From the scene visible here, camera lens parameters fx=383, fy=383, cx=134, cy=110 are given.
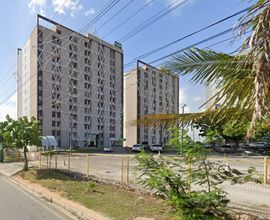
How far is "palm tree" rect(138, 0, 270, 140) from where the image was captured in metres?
2.90

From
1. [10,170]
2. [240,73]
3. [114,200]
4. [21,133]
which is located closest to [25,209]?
[114,200]

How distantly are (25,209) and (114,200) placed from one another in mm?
2740

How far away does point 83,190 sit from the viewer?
1484 cm

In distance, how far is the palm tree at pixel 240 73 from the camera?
290cm

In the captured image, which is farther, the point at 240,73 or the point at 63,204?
the point at 63,204

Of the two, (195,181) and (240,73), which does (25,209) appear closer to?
(195,181)

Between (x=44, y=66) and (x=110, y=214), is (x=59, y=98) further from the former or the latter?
(x=110, y=214)

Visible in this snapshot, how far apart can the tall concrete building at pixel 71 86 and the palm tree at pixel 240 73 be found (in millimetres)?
72873

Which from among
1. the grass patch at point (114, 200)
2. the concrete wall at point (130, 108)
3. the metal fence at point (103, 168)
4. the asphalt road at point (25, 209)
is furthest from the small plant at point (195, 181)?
the concrete wall at point (130, 108)

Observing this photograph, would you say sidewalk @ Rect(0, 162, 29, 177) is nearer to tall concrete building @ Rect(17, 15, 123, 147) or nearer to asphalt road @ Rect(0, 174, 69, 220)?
asphalt road @ Rect(0, 174, 69, 220)

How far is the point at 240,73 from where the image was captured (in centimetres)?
421

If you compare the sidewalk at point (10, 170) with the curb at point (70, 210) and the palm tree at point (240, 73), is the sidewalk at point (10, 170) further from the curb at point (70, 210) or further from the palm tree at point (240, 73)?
the palm tree at point (240, 73)

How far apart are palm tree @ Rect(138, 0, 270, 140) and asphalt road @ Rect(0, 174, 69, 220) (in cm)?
601

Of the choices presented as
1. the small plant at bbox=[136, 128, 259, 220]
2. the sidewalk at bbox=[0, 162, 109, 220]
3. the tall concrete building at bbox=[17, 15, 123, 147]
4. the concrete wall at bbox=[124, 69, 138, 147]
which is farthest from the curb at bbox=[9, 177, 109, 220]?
the concrete wall at bbox=[124, 69, 138, 147]
